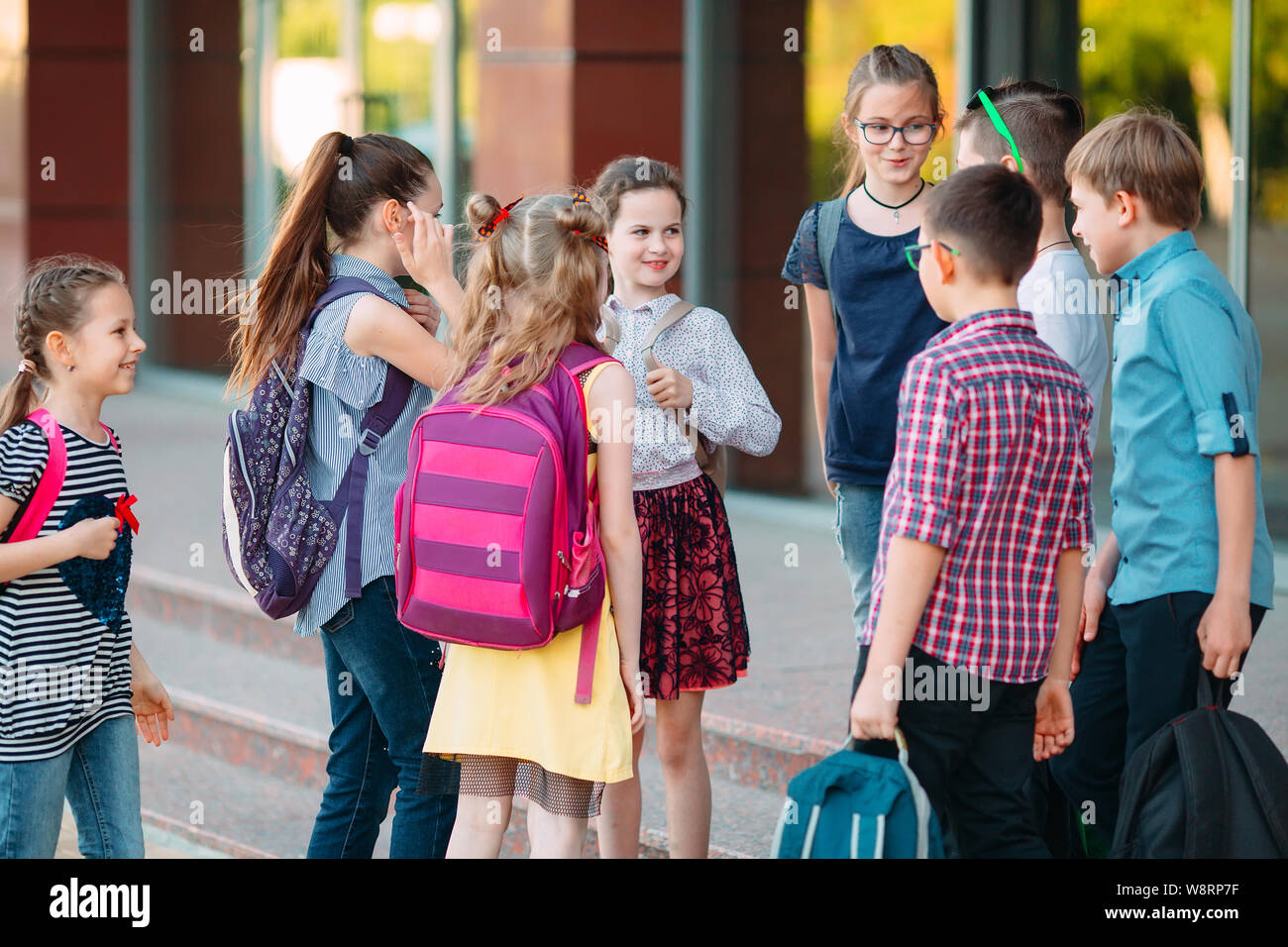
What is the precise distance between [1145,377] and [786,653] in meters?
2.43

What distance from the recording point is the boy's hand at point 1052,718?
276cm

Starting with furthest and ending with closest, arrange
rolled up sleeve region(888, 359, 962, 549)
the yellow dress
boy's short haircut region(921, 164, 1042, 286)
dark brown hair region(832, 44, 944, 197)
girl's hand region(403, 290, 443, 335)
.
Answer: dark brown hair region(832, 44, 944, 197)
girl's hand region(403, 290, 443, 335)
the yellow dress
boy's short haircut region(921, 164, 1042, 286)
rolled up sleeve region(888, 359, 962, 549)

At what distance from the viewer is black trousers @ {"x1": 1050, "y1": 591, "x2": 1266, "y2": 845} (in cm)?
287

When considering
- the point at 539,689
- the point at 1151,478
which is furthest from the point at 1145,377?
the point at 539,689

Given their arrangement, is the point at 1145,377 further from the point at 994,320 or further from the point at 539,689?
the point at 539,689

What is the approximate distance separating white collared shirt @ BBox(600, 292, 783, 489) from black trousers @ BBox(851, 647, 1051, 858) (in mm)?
813

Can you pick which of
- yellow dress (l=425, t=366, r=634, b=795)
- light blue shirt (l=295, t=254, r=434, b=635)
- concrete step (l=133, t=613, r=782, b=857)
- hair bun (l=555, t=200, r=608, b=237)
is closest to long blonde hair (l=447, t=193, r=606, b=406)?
hair bun (l=555, t=200, r=608, b=237)

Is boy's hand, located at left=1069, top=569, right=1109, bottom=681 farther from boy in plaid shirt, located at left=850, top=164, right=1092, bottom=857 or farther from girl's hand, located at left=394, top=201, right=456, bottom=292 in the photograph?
girl's hand, located at left=394, top=201, right=456, bottom=292

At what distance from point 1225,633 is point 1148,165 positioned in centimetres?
88

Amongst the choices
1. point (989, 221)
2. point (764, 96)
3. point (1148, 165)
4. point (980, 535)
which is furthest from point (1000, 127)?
point (764, 96)

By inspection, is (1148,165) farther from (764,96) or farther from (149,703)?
(764,96)

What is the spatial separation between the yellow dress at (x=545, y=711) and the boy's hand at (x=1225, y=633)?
106cm

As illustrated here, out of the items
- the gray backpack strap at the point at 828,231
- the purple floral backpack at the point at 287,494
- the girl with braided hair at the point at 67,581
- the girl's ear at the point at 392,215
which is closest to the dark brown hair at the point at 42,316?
the girl with braided hair at the point at 67,581

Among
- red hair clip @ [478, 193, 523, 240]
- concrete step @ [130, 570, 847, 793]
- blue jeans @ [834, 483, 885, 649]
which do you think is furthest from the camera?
concrete step @ [130, 570, 847, 793]
